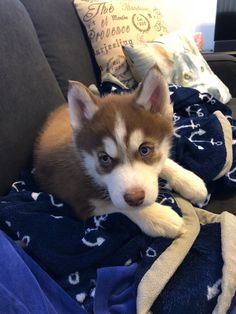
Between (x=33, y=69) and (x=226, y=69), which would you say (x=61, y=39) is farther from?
(x=226, y=69)

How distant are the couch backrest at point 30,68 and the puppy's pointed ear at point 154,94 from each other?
46cm

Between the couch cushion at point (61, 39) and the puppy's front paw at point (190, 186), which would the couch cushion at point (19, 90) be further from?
the puppy's front paw at point (190, 186)

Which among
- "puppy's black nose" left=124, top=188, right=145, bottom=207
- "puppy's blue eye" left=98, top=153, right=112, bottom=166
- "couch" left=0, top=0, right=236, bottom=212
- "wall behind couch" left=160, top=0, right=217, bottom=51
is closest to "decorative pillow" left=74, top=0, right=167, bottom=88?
"couch" left=0, top=0, right=236, bottom=212

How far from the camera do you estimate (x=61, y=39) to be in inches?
69.8

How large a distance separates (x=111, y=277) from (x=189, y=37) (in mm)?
1612

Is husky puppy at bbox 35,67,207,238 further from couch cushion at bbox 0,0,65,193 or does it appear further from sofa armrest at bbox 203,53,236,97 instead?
sofa armrest at bbox 203,53,236,97

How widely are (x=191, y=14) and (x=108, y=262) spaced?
9.76ft

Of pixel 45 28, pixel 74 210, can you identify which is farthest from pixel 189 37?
pixel 74 210

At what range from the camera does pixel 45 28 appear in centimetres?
172

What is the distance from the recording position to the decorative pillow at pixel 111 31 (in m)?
1.93

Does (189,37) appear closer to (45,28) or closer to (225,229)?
(45,28)

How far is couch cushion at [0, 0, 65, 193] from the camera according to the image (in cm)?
126

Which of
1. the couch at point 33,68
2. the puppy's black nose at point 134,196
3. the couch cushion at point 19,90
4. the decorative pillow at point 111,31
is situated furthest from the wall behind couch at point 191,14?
the puppy's black nose at point 134,196

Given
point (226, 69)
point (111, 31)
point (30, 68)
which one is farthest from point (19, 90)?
point (226, 69)
